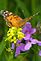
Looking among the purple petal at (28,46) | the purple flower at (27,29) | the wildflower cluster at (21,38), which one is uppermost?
the purple flower at (27,29)

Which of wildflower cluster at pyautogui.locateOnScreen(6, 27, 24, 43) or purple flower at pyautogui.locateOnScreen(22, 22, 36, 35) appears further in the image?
purple flower at pyautogui.locateOnScreen(22, 22, 36, 35)

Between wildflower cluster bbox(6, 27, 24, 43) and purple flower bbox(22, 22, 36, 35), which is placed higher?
purple flower bbox(22, 22, 36, 35)

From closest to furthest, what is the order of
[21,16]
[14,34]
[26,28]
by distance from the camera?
[14,34] → [26,28] → [21,16]

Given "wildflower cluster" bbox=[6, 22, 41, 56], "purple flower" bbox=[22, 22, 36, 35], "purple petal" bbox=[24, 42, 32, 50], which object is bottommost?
"purple petal" bbox=[24, 42, 32, 50]

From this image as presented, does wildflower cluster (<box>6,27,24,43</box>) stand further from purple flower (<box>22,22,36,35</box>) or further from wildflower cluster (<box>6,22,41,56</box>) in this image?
purple flower (<box>22,22,36,35</box>)

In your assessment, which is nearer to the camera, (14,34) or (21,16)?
(14,34)

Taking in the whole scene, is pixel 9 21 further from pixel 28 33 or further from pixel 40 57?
pixel 40 57

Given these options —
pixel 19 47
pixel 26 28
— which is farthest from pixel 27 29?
pixel 19 47

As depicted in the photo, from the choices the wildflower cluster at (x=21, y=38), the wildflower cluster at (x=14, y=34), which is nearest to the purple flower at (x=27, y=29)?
the wildflower cluster at (x=21, y=38)

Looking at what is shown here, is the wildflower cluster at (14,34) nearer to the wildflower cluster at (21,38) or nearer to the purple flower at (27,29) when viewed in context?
the wildflower cluster at (21,38)

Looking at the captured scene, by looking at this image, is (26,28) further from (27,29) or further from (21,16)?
(21,16)

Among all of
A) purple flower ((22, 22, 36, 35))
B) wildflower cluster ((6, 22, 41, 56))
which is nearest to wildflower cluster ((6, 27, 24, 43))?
wildflower cluster ((6, 22, 41, 56))

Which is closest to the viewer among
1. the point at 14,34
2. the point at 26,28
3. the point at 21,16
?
the point at 14,34
